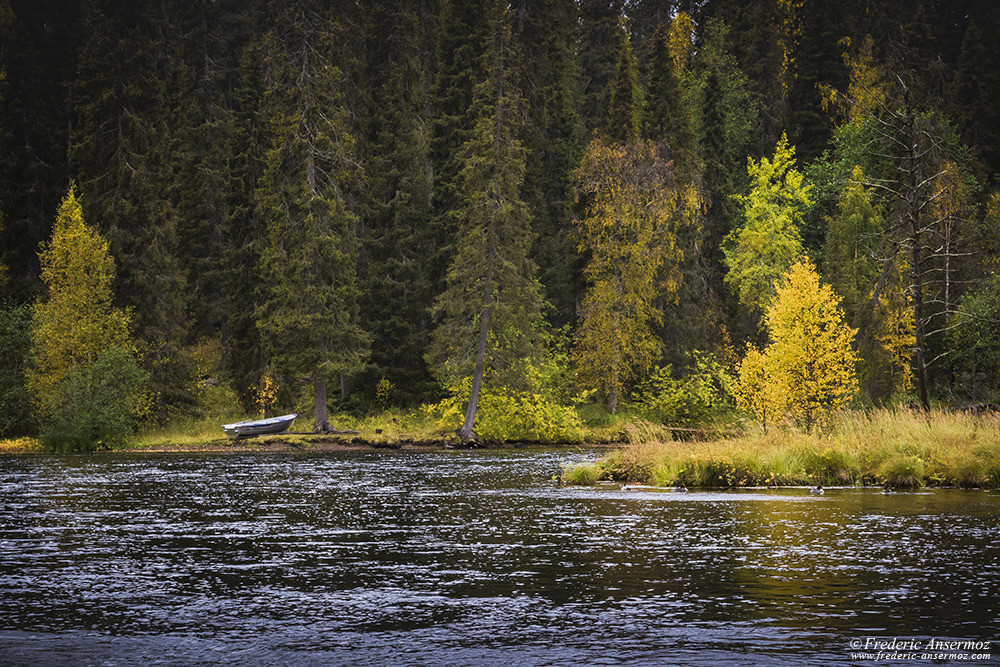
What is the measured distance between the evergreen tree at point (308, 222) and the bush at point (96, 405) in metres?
9.13

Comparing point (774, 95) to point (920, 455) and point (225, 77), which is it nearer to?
point (225, 77)

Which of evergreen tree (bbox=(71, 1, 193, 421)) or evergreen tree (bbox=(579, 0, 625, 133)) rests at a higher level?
evergreen tree (bbox=(579, 0, 625, 133))

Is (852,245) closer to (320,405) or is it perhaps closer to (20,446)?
(320,405)

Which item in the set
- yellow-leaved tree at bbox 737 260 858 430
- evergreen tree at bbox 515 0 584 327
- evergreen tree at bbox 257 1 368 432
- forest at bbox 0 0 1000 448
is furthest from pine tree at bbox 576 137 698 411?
yellow-leaved tree at bbox 737 260 858 430

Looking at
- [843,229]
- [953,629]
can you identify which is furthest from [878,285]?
[953,629]

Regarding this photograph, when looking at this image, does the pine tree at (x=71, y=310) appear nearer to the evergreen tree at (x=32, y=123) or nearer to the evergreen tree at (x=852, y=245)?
the evergreen tree at (x=32, y=123)

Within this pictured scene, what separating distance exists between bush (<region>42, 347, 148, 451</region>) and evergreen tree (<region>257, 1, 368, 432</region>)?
9.13m

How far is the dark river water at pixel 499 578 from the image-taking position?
37.6 ft

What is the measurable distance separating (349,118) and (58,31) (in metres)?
24.6

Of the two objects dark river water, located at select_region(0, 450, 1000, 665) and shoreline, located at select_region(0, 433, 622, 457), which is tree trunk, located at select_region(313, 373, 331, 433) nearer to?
shoreline, located at select_region(0, 433, 622, 457)

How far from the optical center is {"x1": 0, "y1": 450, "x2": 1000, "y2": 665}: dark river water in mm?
11461

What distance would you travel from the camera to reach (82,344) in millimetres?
58344

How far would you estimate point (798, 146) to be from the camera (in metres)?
83.6

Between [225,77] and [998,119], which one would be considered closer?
[998,119]
